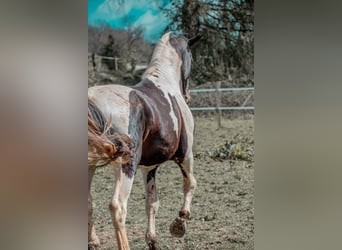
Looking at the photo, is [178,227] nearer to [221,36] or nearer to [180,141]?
[180,141]

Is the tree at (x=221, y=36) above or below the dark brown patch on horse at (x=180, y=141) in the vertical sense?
above

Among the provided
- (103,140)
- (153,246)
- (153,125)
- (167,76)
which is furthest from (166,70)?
(153,246)

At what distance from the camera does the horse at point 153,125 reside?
2891 millimetres

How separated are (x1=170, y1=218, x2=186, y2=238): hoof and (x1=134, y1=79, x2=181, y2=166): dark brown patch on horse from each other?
396 mm

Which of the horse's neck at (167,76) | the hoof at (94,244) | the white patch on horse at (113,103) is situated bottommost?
the hoof at (94,244)

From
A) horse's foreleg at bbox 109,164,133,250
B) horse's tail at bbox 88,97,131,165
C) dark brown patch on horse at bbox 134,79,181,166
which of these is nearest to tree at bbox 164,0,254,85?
→ dark brown patch on horse at bbox 134,79,181,166

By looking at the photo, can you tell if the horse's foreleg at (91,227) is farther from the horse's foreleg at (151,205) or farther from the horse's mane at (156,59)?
the horse's mane at (156,59)

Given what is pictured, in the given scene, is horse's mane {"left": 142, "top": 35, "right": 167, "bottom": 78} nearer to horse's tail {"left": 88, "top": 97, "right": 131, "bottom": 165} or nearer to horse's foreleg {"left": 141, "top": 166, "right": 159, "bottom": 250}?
horse's tail {"left": 88, "top": 97, "right": 131, "bottom": 165}

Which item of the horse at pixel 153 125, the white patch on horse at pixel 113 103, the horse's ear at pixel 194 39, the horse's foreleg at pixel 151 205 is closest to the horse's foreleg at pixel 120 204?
the horse at pixel 153 125

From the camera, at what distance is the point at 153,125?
2.99m

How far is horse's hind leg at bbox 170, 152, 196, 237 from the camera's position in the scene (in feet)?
10.0
